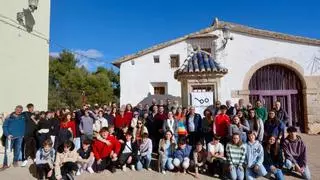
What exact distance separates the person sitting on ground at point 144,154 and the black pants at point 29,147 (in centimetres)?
258

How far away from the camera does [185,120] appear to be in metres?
9.00

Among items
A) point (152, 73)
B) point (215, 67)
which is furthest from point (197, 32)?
point (215, 67)

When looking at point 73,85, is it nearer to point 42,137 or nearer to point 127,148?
point 42,137

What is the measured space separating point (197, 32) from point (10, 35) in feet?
31.3

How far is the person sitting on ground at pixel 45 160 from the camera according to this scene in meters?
7.56

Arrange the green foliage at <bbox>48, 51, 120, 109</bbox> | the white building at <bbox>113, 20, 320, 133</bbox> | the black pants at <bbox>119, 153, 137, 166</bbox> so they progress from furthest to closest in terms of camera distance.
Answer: the green foliage at <bbox>48, 51, 120, 109</bbox> → the white building at <bbox>113, 20, 320, 133</bbox> → the black pants at <bbox>119, 153, 137, 166</bbox>

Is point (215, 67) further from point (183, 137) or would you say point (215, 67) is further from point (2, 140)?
point (2, 140)

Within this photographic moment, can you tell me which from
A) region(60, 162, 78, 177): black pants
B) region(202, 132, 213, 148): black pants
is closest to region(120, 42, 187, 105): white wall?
region(202, 132, 213, 148): black pants

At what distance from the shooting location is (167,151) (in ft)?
27.5

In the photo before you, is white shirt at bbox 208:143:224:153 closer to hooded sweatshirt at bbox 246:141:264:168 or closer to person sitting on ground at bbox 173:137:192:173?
person sitting on ground at bbox 173:137:192:173

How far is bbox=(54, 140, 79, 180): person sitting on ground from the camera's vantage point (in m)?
7.45

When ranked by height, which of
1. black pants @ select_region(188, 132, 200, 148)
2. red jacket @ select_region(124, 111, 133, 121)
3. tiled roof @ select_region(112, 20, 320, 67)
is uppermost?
tiled roof @ select_region(112, 20, 320, 67)

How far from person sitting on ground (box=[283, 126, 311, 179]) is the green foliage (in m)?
18.5

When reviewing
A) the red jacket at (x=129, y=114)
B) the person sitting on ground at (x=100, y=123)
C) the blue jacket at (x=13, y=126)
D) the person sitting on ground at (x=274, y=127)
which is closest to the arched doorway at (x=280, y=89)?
the person sitting on ground at (x=274, y=127)
